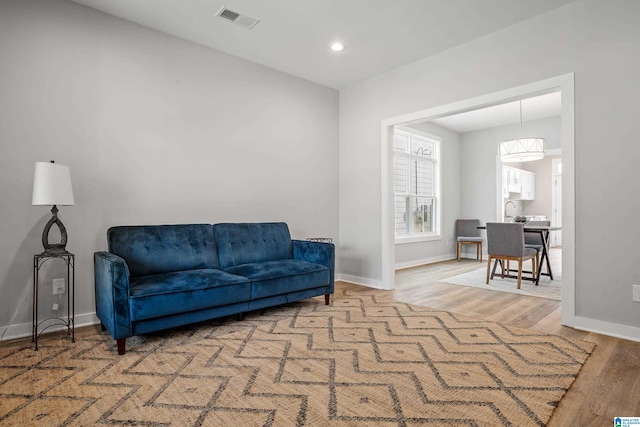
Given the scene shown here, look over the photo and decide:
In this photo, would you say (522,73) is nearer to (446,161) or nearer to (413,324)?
(413,324)

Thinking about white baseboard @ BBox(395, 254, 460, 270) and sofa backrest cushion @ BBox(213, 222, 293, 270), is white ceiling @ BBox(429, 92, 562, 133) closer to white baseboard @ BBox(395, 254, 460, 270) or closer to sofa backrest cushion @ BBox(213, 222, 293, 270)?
white baseboard @ BBox(395, 254, 460, 270)

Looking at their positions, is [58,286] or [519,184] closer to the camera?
[58,286]

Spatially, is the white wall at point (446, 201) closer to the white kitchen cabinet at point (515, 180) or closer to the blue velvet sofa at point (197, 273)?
the white kitchen cabinet at point (515, 180)

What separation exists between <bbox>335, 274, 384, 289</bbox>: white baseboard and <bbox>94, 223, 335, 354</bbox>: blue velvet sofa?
1102mm

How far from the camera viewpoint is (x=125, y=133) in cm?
332

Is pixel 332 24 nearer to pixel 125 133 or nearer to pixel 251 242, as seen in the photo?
pixel 125 133

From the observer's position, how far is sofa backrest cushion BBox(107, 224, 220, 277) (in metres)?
3.03

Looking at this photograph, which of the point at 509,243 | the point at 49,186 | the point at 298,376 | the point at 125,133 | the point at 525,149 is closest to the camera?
the point at 298,376

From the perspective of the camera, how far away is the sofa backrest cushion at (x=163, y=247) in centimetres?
303

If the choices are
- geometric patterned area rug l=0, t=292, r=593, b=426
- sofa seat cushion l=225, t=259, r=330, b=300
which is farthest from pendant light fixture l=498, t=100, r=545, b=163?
sofa seat cushion l=225, t=259, r=330, b=300

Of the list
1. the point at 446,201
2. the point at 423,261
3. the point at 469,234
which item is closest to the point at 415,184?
the point at 446,201

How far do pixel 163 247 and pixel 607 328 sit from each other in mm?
3804

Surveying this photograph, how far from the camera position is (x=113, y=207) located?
3248 mm

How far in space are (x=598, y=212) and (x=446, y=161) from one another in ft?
15.5
